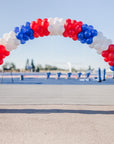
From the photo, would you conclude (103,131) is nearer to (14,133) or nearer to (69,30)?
(14,133)

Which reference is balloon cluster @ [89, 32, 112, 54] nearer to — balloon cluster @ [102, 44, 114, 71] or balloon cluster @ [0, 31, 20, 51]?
balloon cluster @ [102, 44, 114, 71]

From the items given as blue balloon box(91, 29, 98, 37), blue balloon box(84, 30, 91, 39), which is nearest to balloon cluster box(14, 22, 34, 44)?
blue balloon box(84, 30, 91, 39)

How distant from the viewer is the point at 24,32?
25.0 ft

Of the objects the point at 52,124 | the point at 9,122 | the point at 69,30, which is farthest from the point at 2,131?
the point at 69,30

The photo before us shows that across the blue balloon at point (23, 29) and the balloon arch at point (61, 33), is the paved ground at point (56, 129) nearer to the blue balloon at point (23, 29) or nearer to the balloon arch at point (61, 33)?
the balloon arch at point (61, 33)

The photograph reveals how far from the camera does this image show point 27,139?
4332mm

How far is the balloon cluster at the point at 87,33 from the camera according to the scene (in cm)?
755

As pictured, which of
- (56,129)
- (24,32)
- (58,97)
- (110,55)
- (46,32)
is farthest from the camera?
Answer: (58,97)

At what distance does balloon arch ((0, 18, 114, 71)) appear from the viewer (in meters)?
7.56

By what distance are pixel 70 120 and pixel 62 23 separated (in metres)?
3.98

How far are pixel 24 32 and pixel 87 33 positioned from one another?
2.65m

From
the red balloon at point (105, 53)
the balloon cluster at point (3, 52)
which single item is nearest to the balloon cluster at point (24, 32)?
the balloon cluster at point (3, 52)

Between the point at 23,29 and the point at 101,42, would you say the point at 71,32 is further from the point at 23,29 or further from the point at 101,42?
the point at 23,29

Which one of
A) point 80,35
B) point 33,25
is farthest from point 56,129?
point 33,25
